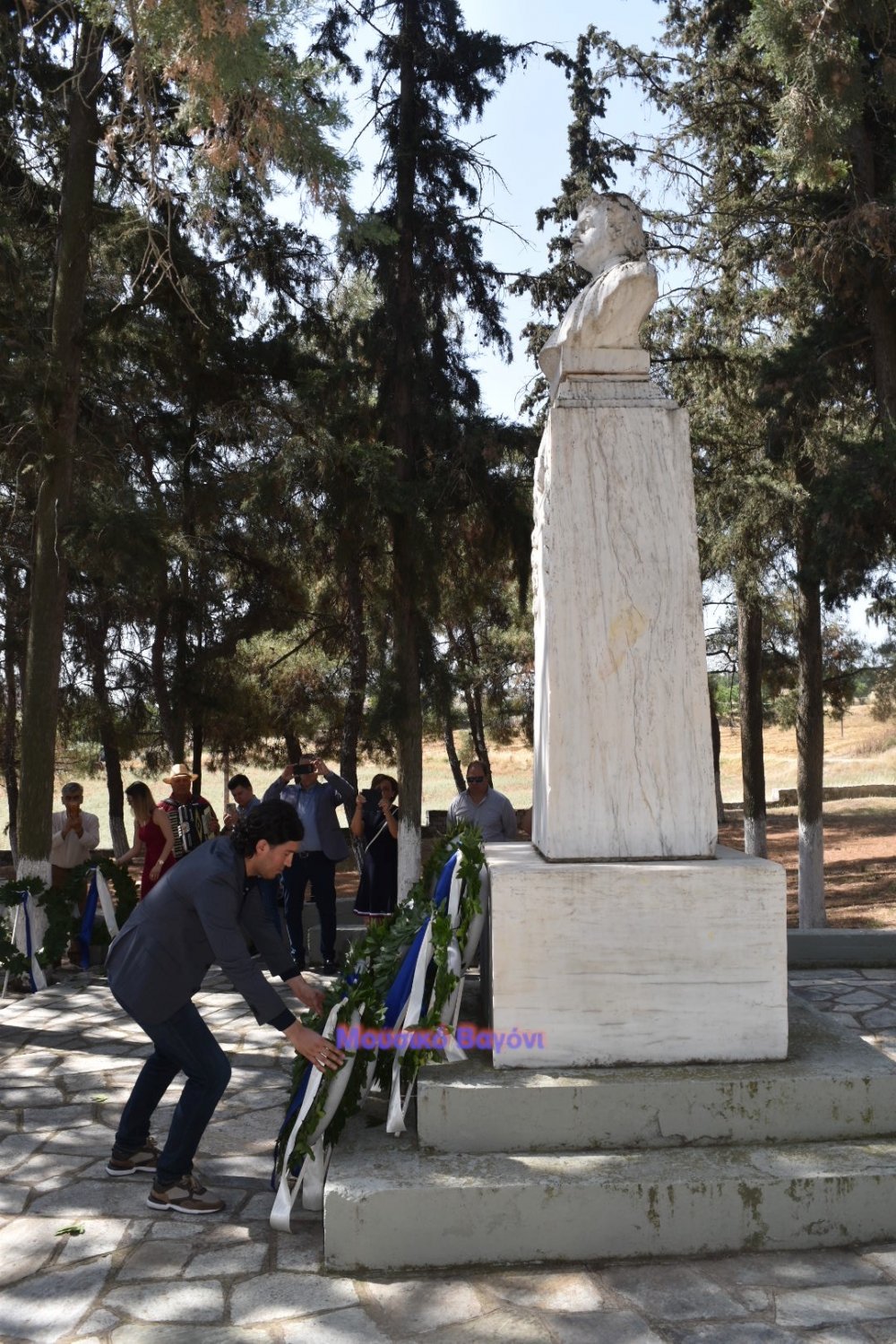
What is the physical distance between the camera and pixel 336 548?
1273cm

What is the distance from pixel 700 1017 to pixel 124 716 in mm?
12530

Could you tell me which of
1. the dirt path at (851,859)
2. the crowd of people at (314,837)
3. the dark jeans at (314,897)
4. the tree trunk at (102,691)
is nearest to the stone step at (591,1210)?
the crowd of people at (314,837)

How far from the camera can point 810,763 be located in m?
13.4

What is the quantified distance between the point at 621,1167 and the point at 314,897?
4.81 meters

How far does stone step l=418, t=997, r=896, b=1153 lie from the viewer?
373cm

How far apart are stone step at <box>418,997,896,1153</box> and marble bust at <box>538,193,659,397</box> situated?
8.39 feet

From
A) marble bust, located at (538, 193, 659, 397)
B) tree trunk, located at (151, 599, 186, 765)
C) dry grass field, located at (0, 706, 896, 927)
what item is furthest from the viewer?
dry grass field, located at (0, 706, 896, 927)

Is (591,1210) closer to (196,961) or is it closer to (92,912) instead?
(196,961)

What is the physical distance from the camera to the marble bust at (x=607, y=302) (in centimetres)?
430

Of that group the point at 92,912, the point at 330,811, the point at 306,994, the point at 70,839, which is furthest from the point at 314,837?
the point at 306,994

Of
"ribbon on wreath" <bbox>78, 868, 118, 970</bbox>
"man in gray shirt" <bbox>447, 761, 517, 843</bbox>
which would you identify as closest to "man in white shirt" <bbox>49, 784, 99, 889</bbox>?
"ribbon on wreath" <bbox>78, 868, 118, 970</bbox>

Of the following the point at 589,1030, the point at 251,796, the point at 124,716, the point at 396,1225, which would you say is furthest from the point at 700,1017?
the point at 124,716

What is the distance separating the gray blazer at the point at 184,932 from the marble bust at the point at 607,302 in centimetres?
221

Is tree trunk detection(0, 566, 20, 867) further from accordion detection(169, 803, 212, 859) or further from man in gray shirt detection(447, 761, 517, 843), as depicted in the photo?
man in gray shirt detection(447, 761, 517, 843)
